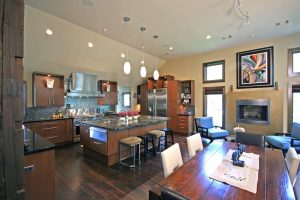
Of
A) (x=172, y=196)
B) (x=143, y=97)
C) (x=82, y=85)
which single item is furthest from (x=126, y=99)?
(x=172, y=196)

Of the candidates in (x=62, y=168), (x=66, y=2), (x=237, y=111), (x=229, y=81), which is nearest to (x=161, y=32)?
(x=66, y=2)

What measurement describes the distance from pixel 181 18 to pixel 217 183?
3522mm

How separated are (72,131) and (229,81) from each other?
5.85m

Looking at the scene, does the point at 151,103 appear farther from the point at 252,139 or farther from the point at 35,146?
the point at 35,146

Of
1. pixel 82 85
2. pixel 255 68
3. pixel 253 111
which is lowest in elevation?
pixel 253 111

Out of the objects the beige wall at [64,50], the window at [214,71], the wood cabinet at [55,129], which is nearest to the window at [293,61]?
the window at [214,71]

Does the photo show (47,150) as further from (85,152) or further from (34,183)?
(85,152)

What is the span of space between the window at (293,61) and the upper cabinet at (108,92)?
245 inches

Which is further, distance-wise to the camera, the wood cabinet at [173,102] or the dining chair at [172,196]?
the wood cabinet at [173,102]

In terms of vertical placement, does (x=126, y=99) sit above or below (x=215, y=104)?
above

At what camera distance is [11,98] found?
0.89m

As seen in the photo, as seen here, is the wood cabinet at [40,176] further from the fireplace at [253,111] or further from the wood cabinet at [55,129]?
the fireplace at [253,111]

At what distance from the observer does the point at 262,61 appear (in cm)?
513

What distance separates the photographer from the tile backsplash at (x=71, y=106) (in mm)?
4706
